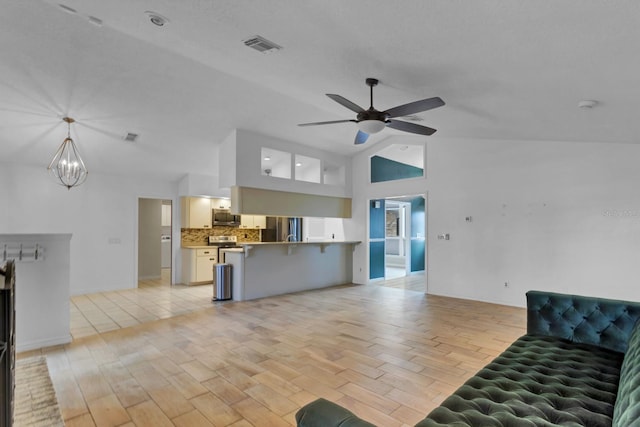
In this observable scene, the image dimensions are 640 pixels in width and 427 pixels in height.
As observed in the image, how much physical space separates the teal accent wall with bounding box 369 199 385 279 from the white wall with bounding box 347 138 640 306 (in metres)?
1.12

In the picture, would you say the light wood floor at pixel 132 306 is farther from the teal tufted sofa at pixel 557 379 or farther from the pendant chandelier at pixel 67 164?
the teal tufted sofa at pixel 557 379

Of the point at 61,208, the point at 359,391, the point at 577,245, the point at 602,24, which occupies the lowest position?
the point at 359,391

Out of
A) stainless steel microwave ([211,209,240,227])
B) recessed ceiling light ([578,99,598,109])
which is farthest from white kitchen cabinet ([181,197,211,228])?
recessed ceiling light ([578,99,598,109])

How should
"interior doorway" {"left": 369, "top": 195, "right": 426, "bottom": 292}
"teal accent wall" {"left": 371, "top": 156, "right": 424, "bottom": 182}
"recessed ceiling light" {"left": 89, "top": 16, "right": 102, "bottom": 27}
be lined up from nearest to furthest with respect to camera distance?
"recessed ceiling light" {"left": 89, "top": 16, "right": 102, "bottom": 27}, "teal accent wall" {"left": 371, "top": 156, "right": 424, "bottom": 182}, "interior doorway" {"left": 369, "top": 195, "right": 426, "bottom": 292}

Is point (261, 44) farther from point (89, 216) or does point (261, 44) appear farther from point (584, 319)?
point (89, 216)

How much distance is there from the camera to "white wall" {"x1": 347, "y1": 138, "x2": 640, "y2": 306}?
4.93 metres

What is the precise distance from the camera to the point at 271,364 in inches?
131

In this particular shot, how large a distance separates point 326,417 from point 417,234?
9.08 metres

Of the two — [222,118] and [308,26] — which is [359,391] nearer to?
[308,26]

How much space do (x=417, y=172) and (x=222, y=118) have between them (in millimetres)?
5216

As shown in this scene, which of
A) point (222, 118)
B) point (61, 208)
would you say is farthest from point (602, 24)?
point (61, 208)

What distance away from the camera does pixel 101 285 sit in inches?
279

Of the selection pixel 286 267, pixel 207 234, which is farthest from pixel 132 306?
pixel 207 234

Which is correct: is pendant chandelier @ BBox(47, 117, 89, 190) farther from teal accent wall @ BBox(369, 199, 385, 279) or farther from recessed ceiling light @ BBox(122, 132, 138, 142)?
teal accent wall @ BBox(369, 199, 385, 279)
